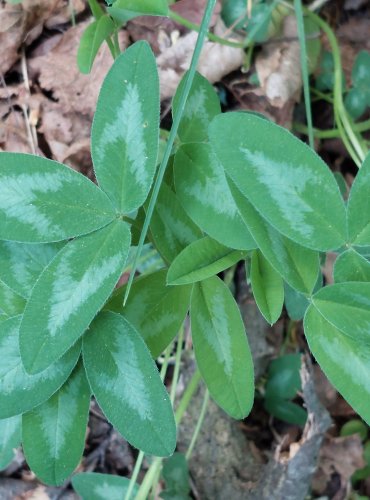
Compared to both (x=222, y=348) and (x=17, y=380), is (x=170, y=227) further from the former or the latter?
(x=17, y=380)

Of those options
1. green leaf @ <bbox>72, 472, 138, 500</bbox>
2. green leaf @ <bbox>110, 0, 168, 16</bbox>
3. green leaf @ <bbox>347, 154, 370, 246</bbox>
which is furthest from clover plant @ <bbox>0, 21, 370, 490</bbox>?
green leaf @ <bbox>72, 472, 138, 500</bbox>

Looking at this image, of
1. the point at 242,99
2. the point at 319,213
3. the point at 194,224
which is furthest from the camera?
the point at 242,99

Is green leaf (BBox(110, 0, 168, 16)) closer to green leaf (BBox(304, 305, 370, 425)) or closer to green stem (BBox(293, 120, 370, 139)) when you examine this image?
green leaf (BBox(304, 305, 370, 425))

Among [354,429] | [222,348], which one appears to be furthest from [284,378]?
[222,348]

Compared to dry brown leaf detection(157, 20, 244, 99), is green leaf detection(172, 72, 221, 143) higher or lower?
higher

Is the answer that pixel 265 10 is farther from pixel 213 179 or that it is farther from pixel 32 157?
pixel 32 157

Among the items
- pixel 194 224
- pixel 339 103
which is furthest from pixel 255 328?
pixel 194 224

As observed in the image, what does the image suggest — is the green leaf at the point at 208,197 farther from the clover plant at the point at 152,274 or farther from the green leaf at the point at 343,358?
the green leaf at the point at 343,358

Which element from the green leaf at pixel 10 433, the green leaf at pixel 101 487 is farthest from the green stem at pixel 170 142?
the green leaf at pixel 101 487
